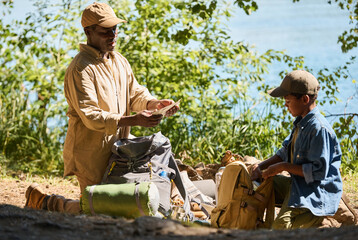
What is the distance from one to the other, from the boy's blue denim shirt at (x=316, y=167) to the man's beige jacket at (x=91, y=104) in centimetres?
145

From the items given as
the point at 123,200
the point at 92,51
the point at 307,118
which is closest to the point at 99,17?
the point at 92,51

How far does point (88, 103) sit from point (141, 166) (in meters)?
0.66

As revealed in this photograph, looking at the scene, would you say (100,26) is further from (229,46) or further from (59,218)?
(229,46)

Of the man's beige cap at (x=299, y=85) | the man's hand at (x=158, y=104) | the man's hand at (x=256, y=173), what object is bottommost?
the man's hand at (x=256, y=173)

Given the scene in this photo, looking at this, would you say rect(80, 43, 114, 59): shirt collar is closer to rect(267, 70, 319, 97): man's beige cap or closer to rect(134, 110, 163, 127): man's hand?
rect(134, 110, 163, 127): man's hand

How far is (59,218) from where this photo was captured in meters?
3.26

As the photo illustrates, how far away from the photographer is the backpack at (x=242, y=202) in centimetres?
389

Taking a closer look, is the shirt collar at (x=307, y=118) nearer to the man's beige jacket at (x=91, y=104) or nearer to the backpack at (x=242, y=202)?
the backpack at (x=242, y=202)

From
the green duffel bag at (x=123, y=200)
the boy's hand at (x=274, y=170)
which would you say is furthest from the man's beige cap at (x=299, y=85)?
the green duffel bag at (x=123, y=200)

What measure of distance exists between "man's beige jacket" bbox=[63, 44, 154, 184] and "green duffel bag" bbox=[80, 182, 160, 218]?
0.41 m

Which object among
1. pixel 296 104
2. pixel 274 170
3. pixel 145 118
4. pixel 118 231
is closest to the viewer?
pixel 118 231

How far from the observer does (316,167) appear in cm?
369

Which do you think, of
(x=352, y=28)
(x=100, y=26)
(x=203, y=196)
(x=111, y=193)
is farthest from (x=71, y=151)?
(x=352, y=28)

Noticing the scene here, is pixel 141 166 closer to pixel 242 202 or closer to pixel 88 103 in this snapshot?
pixel 88 103
